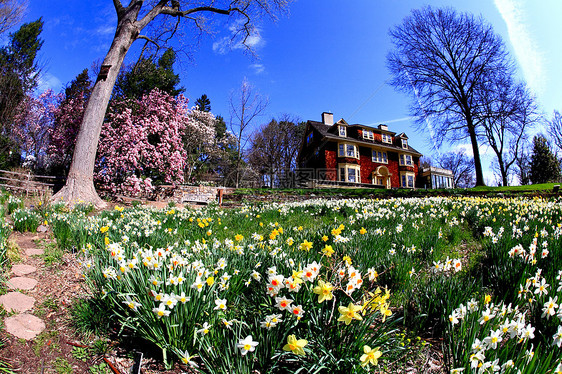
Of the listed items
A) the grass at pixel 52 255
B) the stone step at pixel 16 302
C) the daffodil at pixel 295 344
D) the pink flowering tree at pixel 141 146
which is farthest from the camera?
the pink flowering tree at pixel 141 146

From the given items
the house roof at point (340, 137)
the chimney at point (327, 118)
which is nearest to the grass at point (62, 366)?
the house roof at point (340, 137)

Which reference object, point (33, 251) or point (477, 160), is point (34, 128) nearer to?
point (33, 251)

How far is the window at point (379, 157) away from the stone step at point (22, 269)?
31.1m

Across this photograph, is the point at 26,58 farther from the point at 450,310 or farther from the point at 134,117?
the point at 450,310

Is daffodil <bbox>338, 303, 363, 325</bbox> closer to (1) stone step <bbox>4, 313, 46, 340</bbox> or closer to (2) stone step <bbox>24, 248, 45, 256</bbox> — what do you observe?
(1) stone step <bbox>4, 313, 46, 340</bbox>

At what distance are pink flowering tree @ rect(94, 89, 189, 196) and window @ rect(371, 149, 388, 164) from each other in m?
21.6

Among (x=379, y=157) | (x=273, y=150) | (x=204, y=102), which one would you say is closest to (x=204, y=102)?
(x=204, y=102)

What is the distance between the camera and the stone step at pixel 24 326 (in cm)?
166

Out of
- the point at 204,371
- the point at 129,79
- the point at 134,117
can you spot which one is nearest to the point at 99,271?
the point at 204,371

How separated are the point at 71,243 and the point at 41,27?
3106 centimetres

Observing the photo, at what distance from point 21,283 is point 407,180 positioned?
35233 mm

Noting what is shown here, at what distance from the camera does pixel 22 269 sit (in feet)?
8.38

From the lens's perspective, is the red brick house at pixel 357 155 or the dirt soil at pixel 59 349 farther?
the red brick house at pixel 357 155

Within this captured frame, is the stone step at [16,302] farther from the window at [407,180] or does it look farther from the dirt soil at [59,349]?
the window at [407,180]
